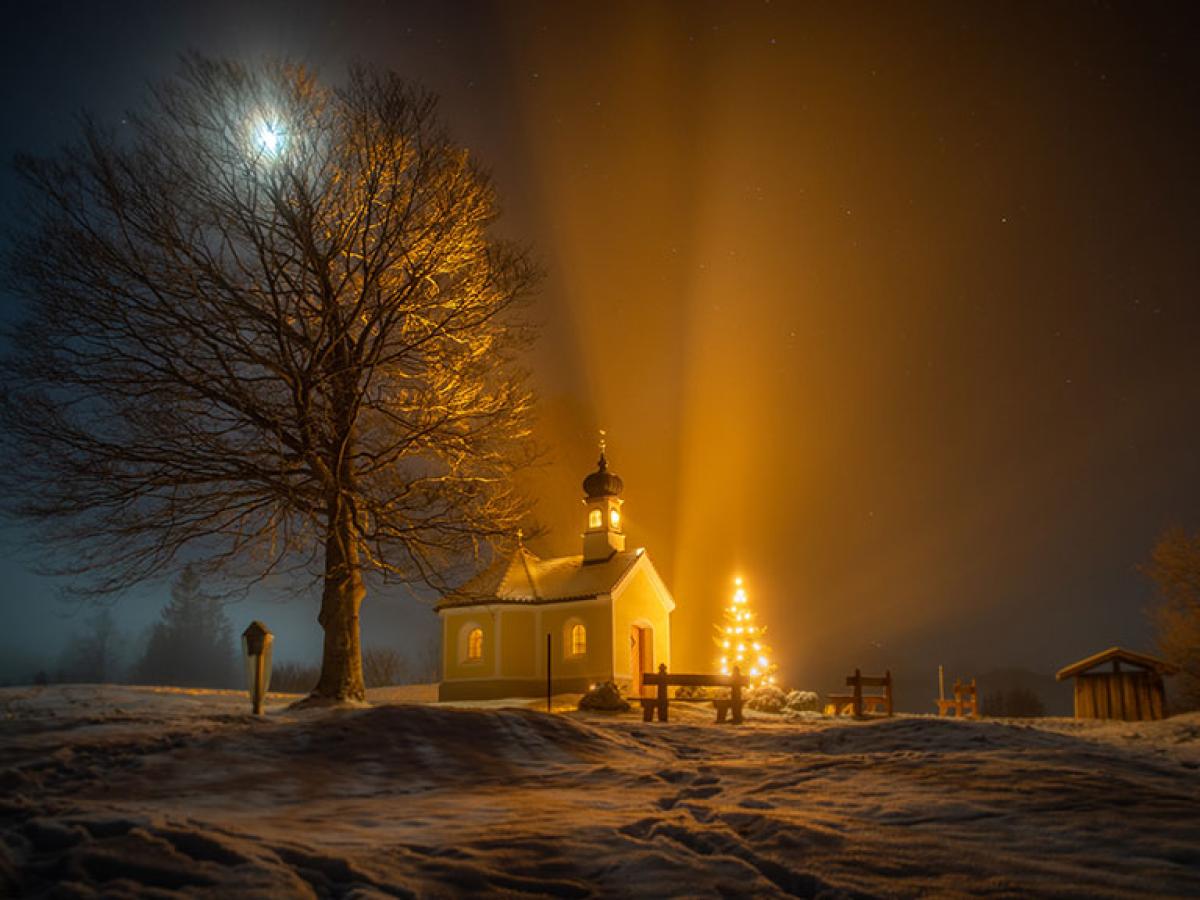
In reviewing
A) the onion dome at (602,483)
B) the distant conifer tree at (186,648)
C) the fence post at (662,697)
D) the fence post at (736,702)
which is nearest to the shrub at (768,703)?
the fence post at (736,702)

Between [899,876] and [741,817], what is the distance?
169 centimetres

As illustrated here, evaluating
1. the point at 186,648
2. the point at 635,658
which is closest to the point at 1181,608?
the point at 635,658

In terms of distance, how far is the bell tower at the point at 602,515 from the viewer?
3559 cm

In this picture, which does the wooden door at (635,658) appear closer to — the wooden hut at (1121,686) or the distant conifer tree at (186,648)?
the wooden hut at (1121,686)

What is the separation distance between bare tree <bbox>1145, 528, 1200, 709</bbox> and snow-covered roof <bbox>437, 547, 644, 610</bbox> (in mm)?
22500

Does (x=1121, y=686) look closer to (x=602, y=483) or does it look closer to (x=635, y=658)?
(x=635, y=658)

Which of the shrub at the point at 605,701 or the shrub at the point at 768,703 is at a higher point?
the shrub at the point at 605,701

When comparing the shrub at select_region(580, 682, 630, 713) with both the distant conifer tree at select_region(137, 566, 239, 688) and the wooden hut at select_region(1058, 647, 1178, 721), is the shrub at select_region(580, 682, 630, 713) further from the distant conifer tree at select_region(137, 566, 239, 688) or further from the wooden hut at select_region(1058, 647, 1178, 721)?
the distant conifer tree at select_region(137, 566, 239, 688)

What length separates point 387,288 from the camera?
18.4 meters

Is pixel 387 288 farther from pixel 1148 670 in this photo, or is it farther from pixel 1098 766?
pixel 1148 670

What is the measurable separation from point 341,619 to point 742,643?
78.5 ft

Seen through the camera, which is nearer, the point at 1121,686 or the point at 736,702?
the point at 736,702

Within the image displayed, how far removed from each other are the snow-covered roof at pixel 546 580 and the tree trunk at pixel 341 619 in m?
13.6

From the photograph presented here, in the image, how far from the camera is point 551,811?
7.02m
